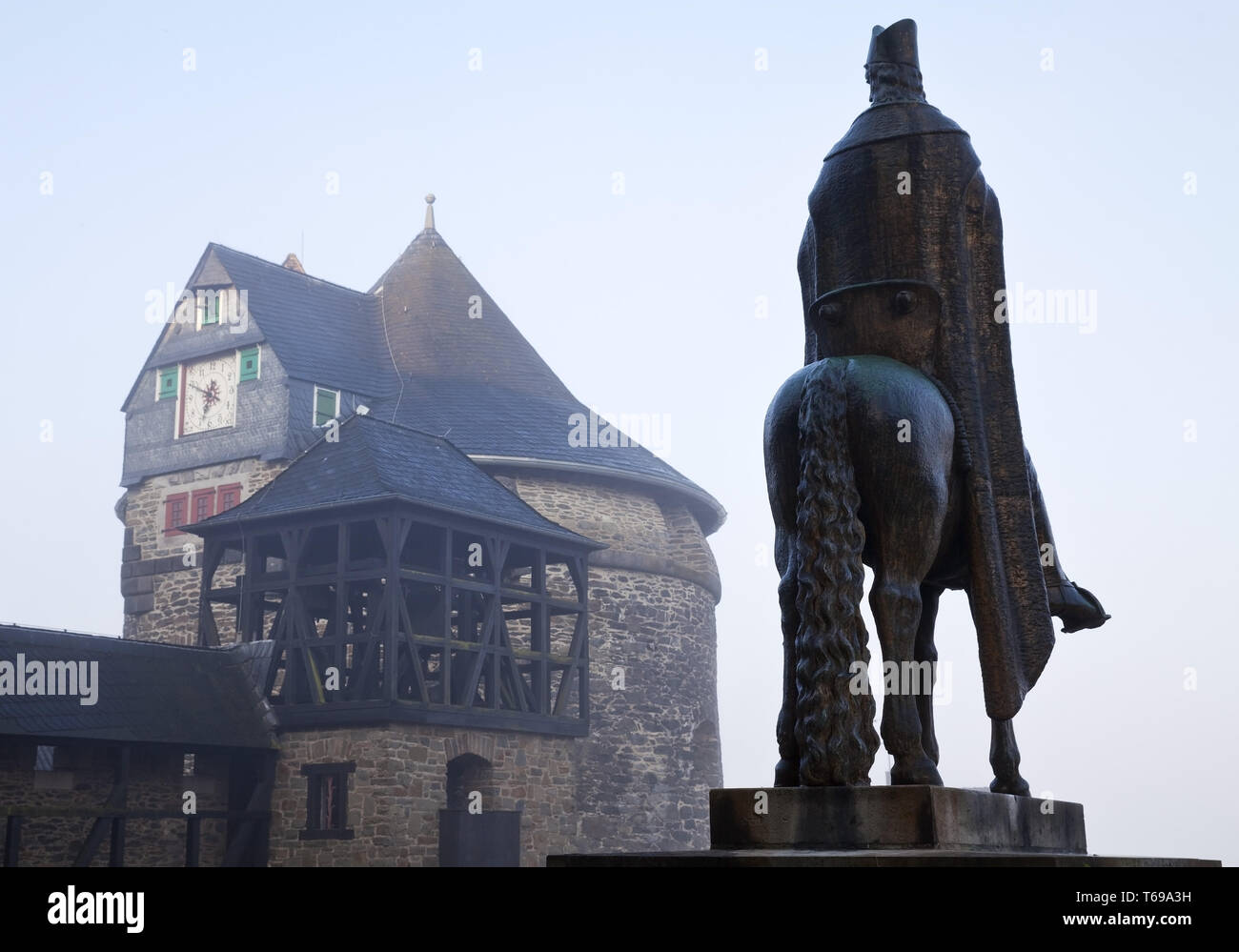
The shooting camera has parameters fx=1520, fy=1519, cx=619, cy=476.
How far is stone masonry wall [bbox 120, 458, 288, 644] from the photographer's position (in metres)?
26.1

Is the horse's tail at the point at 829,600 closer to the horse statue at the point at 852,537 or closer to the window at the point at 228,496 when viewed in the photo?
the horse statue at the point at 852,537

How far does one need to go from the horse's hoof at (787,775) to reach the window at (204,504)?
23.4 meters

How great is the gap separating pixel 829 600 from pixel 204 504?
78.0 ft

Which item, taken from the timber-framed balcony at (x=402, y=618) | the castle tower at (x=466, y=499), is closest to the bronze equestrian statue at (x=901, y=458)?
the timber-framed balcony at (x=402, y=618)

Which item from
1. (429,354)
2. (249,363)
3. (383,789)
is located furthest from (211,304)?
(383,789)

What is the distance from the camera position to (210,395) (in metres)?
27.3

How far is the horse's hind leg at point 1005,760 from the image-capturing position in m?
4.66

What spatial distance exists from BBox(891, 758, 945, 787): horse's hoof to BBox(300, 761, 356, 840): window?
16923 millimetres

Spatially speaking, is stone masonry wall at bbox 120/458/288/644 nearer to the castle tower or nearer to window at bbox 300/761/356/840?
the castle tower

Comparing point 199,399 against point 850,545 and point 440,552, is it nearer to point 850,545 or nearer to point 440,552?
point 440,552

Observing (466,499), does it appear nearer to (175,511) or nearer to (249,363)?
(249,363)

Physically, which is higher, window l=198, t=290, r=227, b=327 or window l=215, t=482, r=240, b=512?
window l=198, t=290, r=227, b=327

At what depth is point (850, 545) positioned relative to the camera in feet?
14.0

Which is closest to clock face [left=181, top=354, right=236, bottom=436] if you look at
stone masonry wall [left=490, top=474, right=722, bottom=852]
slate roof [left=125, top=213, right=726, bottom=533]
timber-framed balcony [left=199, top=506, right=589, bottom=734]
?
→ slate roof [left=125, top=213, right=726, bottom=533]
